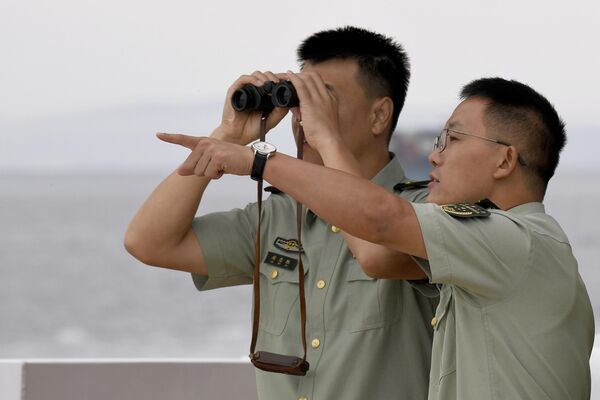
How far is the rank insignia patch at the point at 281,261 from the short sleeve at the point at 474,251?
0.65 metres

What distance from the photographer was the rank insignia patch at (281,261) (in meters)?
2.42

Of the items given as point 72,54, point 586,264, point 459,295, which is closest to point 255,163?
point 459,295

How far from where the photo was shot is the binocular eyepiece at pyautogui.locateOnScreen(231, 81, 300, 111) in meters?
2.22

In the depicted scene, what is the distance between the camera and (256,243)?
2367mm

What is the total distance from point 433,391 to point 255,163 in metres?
0.49

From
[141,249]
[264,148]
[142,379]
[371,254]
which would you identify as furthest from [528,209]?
[142,379]

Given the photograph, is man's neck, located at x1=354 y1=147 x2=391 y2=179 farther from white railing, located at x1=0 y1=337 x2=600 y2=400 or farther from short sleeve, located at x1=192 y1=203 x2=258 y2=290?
white railing, located at x1=0 y1=337 x2=600 y2=400

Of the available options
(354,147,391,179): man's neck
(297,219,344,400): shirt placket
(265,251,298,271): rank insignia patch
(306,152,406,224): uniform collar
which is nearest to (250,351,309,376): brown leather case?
(297,219,344,400): shirt placket

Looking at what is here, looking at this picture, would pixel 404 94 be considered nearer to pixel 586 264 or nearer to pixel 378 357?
pixel 378 357

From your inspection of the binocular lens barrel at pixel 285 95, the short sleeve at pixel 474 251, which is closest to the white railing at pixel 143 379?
the binocular lens barrel at pixel 285 95

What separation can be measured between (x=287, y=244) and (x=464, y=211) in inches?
27.5

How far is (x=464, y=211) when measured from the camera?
1828 mm

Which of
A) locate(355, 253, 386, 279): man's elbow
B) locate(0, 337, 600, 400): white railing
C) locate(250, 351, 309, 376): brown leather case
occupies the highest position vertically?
locate(355, 253, 386, 279): man's elbow

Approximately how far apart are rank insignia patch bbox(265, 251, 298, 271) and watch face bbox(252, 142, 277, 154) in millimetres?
490
